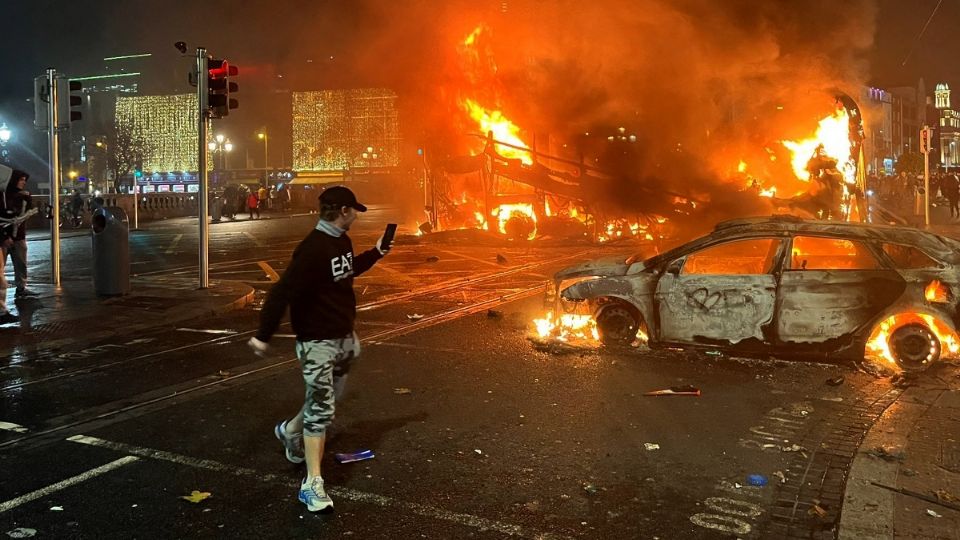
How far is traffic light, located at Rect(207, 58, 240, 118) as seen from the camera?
1183 centimetres

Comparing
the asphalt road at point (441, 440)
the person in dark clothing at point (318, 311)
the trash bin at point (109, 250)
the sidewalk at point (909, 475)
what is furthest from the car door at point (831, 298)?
the trash bin at point (109, 250)

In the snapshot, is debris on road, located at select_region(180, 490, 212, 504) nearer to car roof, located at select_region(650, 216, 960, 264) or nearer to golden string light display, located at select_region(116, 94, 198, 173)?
car roof, located at select_region(650, 216, 960, 264)

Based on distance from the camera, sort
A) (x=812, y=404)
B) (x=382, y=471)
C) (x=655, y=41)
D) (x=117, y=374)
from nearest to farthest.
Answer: (x=382, y=471)
(x=812, y=404)
(x=117, y=374)
(x=655, y=41)

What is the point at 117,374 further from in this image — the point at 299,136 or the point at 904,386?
the point at 299,136

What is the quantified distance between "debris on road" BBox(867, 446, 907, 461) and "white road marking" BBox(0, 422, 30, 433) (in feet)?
18.4

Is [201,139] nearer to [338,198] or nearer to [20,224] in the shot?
[20,224]

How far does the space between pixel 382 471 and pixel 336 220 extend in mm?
1518

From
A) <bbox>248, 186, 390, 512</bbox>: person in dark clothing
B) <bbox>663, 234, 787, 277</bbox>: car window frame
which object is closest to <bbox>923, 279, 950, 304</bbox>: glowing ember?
<bbox>663, 234, 787, 277</bbox>: car window frame

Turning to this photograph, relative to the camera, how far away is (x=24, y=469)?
450cm

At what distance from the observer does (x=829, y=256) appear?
8.04 metres

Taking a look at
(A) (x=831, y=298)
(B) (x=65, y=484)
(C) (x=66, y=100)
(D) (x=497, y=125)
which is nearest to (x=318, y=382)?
(B) (x=65, y=484)

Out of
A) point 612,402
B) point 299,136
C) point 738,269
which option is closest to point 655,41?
point 738,269

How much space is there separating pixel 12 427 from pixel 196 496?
2.16 metres

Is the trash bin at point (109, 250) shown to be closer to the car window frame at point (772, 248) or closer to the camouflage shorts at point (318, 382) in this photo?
the car window frame at point (772, 248)
